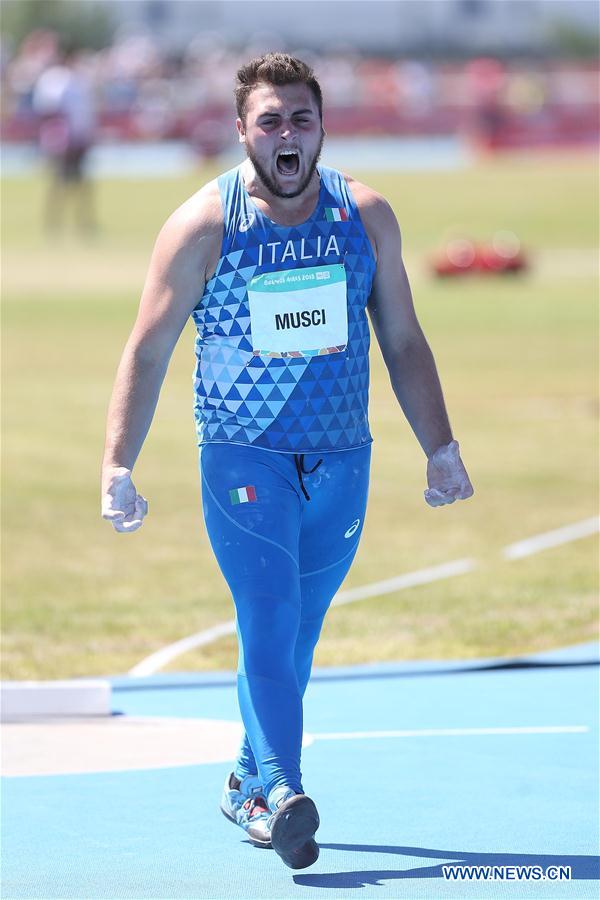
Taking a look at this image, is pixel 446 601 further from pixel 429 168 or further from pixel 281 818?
pixel 429 168

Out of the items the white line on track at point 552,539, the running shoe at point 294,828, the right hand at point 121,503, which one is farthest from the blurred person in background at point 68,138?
the running shoe at point 294,828

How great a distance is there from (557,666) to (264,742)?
10.3ft

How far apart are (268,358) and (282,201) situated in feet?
1.37

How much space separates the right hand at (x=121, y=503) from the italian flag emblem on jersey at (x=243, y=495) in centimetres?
24

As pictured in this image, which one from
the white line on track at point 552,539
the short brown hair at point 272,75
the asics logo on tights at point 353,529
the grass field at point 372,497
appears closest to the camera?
the short brown hair at point 272,75

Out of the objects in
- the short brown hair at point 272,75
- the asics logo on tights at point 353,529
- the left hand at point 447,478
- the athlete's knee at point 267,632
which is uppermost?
the short brown hair at point 272,75

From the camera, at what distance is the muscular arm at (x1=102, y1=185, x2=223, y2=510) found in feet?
→ 16.0

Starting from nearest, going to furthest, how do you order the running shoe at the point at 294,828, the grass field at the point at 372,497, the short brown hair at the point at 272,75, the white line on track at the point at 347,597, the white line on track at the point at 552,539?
the running shoe at the point at 294,828 → the short brown hair at the point at 272,75 → the white line on track at the point at 347,597 → the grass field at the point at 372,497 → the white line on track at the point at 552,539

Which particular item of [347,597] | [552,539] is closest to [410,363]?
[347,597]

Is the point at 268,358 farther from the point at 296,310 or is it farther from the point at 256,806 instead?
the point at 256,806

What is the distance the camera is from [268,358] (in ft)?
16.3

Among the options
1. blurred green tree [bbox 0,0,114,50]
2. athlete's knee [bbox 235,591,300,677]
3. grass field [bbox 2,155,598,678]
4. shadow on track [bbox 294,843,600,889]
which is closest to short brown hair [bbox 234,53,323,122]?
athlete's knee [bbox 235,591,300,677]

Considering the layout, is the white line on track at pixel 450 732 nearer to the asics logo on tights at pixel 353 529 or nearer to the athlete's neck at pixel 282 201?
the asics logo on tights at pixel 353 529

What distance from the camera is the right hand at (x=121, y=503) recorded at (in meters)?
4.82
